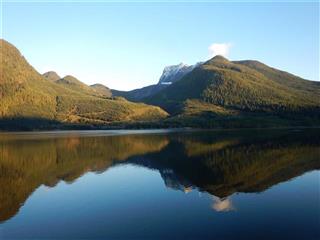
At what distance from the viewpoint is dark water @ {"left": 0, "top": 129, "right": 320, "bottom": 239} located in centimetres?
3228

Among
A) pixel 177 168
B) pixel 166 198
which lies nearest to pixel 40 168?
pixel 177 168

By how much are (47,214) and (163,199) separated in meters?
12.5

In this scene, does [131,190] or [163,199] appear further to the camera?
[131,190]

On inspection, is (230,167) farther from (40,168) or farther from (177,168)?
(40,168)

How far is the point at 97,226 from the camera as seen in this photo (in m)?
34.1

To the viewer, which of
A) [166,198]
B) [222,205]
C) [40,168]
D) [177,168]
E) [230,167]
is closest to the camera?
[222,205]

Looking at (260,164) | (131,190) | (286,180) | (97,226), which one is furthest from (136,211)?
(260,164)

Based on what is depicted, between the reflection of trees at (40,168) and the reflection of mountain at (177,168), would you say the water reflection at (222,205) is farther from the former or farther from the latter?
the reflection of trees at (40,168)

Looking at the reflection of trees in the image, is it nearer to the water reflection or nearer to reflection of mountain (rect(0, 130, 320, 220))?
reflection of mountain (rect(0, 130, 320, 220))

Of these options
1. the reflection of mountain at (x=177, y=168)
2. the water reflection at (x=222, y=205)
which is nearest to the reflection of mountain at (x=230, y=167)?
the reflection of mountain at (x=177, y=168)

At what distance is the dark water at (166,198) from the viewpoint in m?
32.3

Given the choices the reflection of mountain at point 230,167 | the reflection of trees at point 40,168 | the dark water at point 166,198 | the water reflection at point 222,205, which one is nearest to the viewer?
the dark water at point 166,198

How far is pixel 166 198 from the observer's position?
1775 inches

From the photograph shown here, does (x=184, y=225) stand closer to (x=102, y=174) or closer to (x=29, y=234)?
(x=29, y=234)
